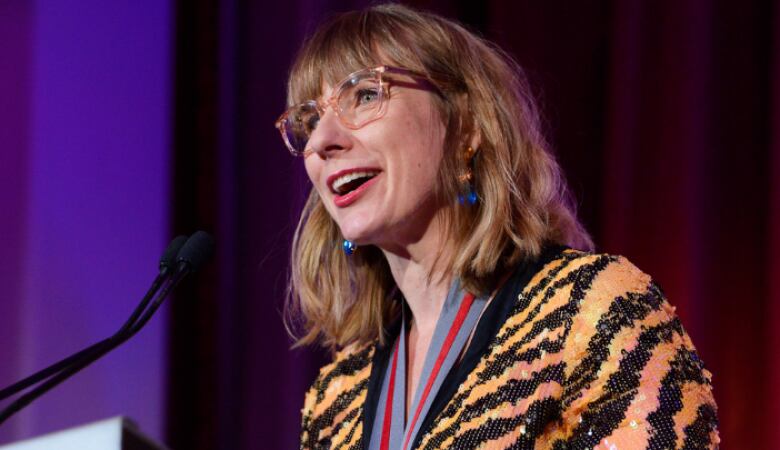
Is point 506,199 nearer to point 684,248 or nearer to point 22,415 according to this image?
point 684,248

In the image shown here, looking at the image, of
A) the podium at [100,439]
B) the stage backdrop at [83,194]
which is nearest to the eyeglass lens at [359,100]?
the podium at [100,439]

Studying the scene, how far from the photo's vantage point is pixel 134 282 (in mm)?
2744

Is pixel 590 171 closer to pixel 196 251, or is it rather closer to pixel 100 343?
pixel 196 251

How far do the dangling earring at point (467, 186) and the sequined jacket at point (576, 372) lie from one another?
201 millimetres

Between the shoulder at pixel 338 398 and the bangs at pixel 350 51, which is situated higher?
the bangs at pixel 350 51

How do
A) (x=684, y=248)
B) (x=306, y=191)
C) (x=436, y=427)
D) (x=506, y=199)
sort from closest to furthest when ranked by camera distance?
(x=436, y=427) < (x=506, y=199) < (x=684, y=248) < (x=306, y=191)

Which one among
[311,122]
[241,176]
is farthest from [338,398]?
[241,176]

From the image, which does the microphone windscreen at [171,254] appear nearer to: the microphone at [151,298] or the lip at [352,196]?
the microphone at [151,298]

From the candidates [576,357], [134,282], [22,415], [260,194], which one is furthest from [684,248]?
[22,415]

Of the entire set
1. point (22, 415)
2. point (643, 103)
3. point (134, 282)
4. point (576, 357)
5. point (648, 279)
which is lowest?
point (22, 415)

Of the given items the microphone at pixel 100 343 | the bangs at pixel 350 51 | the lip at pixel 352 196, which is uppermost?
the bangs at pixel 350 51

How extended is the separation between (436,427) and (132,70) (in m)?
1.73

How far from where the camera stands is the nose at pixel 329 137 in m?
1.76

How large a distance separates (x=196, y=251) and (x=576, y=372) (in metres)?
0.63
